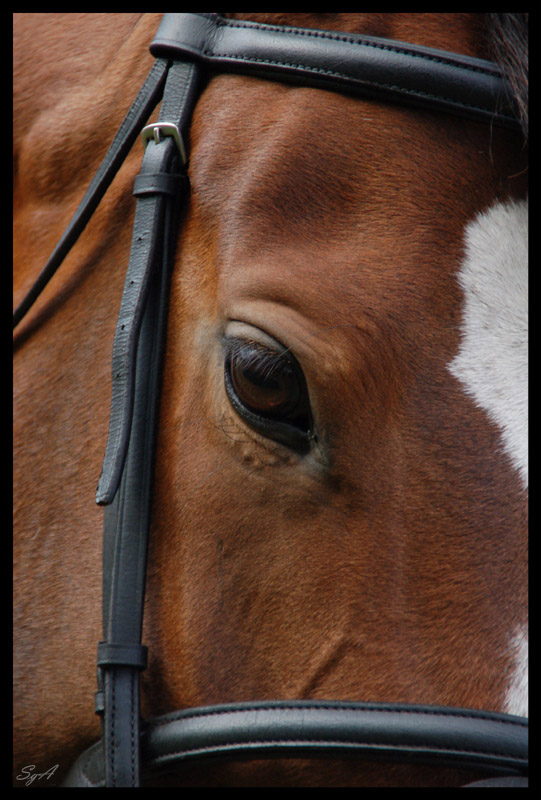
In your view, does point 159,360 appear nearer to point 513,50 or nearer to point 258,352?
point 258,352

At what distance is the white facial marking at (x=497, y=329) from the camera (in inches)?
35.9

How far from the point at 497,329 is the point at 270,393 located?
0.97ft

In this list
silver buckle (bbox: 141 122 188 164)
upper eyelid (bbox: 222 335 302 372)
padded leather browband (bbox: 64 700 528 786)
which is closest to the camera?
padded leather browband (bbox: 64 700 528 786)

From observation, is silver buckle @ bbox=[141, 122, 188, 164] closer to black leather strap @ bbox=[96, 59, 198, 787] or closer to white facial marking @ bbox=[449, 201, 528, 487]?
black leather strap @ bbox=[96, 59, 198, 787]

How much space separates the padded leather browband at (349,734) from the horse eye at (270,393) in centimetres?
33

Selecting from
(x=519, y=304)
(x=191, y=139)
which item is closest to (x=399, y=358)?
(x=519, y=304)

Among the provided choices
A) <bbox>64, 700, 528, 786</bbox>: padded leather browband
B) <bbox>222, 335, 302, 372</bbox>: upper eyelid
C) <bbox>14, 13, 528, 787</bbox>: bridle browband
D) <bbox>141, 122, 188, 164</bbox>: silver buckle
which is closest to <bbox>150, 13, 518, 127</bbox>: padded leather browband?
<bbox>14, 13, 528, 787</bbox>: bridle browband

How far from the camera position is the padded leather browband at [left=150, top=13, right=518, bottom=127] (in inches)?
39.1

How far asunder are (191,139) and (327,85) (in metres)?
0.21

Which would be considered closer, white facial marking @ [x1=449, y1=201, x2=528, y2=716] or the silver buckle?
white facial marking @ [x1=449, y1=201, x2=528, y2=716]

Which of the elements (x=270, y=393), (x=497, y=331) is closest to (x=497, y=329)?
(x=497, y=331)

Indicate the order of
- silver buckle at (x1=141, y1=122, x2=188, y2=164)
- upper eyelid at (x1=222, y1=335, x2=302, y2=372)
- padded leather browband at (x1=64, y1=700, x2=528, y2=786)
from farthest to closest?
silver buckle at (x1=141, y1=122, x2=188, y2=164)
upper eyelid at (x1=222, y1=335, x2=302, y2=372)
padded leather browband at (x1=64, y1=700, x2=528, y2=786)

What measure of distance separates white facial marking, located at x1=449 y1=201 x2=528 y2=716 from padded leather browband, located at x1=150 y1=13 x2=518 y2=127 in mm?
168

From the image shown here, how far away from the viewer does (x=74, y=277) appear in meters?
1.16
